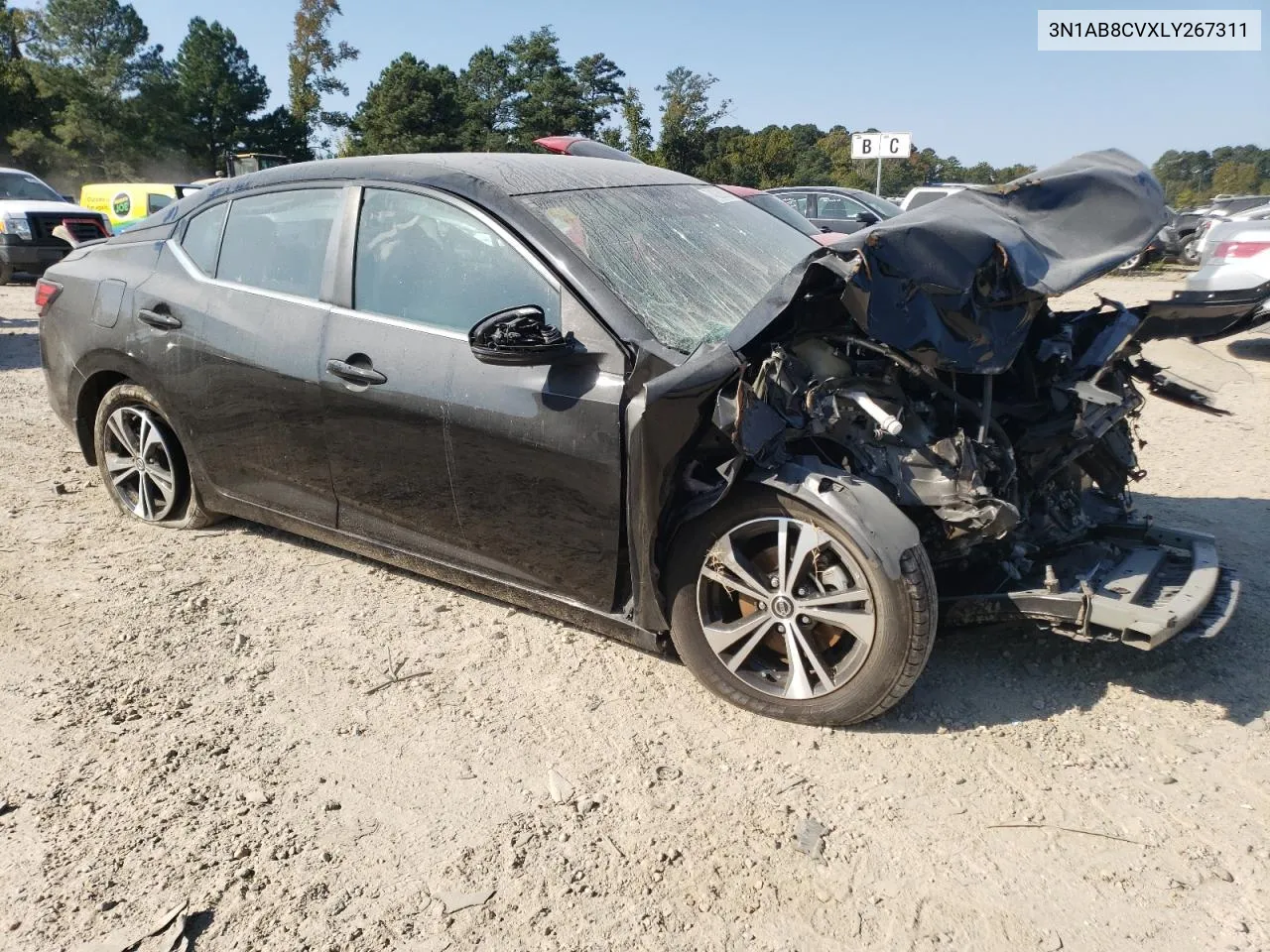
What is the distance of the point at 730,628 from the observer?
121 inches

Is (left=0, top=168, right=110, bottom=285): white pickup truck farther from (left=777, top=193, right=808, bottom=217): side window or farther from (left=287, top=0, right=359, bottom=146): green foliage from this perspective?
Result: (left=287, top=0, right=359, bottom=146): green foliage

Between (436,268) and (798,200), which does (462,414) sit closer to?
(436,268)

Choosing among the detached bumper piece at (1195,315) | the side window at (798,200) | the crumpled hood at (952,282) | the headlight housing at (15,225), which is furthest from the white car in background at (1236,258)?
the headlight housing at (15,225)

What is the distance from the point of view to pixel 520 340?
118 inches

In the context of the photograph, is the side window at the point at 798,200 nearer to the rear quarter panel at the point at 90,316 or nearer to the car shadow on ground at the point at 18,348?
the car shadow on ground at the point at 18,348

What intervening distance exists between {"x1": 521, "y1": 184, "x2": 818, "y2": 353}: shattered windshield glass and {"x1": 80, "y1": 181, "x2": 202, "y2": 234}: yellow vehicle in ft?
53.4

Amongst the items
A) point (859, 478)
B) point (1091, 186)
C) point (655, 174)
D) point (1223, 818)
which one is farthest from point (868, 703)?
point (655, 174)

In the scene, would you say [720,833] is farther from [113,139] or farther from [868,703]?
[113,139]

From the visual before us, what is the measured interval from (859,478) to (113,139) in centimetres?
5831

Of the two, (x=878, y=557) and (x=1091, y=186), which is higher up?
(x=1091, y=186)

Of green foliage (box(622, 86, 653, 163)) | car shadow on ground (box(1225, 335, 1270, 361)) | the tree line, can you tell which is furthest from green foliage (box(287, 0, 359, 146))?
car shadow on ground (box(1225, 335, 1270, 361))

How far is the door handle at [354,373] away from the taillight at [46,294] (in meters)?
2.08

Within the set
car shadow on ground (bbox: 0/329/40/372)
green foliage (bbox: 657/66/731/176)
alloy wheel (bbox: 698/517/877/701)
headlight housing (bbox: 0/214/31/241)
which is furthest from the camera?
green foliage (bbox: 657/66/731/176)

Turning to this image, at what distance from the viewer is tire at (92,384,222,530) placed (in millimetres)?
4438
